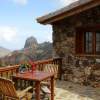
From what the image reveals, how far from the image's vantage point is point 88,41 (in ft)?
30.2

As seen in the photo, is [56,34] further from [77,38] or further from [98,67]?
[98,67]

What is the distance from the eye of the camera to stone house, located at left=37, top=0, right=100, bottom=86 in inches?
339

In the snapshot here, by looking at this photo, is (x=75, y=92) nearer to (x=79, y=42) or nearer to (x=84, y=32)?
(x=79, y=42)

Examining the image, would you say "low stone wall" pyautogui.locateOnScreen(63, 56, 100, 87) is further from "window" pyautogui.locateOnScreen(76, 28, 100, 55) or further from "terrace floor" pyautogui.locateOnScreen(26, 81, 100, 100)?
"window" pyautogui.locateOnScreen(76, 28, 100, 55)

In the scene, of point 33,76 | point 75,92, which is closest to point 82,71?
point 75,92

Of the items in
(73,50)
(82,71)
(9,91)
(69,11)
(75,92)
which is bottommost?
(75,92)

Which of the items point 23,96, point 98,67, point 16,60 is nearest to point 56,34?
point 98,67

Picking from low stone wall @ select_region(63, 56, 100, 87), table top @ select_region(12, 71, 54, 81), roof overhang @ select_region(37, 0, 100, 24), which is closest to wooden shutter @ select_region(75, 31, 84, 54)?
low stone wall @ select_region(63, 56, 100, 87)

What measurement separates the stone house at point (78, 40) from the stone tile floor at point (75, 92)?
43 cm

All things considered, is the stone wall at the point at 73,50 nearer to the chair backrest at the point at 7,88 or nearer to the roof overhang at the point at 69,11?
the roof overhang at the point at 69,11

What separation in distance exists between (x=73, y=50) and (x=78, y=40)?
1.41 ft

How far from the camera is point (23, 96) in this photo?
5.77m

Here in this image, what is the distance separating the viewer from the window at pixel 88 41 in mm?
8922

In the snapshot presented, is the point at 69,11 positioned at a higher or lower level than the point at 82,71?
higher
